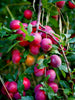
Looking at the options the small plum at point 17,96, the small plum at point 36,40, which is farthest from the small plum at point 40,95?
the small plum at point 36,40

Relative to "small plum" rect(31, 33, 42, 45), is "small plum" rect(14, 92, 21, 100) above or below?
below

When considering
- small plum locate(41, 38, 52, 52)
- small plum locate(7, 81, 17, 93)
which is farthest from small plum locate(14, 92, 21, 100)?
small plum locate(41, 38, 52, 52)

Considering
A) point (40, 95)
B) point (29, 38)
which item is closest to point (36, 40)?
point (29, 38)

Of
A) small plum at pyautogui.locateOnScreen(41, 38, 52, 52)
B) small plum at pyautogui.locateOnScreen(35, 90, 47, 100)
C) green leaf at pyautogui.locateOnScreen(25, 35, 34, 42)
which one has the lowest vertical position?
small plum at pyautogui.locateOnScreen(35, 90, 47, 100)

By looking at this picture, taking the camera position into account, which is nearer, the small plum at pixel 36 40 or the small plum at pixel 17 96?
the small plum at pixel 36 40

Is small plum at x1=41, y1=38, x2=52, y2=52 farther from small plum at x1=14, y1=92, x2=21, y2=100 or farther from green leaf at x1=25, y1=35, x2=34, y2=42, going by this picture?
small plum at x1=14, y1=92, x2=21, y2=100

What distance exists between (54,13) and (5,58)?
0.42 meters

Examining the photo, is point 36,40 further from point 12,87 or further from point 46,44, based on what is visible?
point 12,87

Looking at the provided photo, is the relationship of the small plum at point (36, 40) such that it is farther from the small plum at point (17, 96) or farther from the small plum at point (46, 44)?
the small plum at point (17, 96)

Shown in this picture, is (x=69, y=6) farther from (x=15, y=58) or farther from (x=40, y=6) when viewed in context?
(x=15, y=58)

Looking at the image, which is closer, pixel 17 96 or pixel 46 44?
pixel 46 44

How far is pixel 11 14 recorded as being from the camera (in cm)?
112

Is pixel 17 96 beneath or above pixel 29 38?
beneath

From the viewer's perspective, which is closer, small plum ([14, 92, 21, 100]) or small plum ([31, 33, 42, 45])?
small plum ([31, 33, 42, 45])
